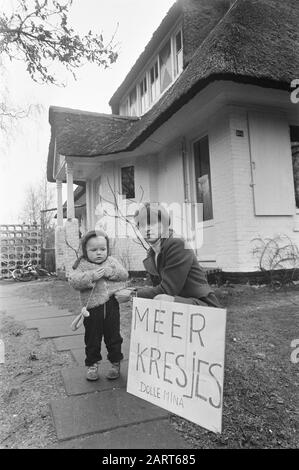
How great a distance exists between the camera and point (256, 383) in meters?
2.45

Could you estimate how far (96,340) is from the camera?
259cm

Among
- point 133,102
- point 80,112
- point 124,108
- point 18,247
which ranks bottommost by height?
point 18,247

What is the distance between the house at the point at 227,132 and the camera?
606cm

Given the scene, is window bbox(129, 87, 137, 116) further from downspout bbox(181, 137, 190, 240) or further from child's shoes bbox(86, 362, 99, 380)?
child's shoes bbox(86, 362, 99, 380)

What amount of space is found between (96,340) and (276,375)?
139 centimetres

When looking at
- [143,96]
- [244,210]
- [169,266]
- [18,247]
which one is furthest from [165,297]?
[18,247]

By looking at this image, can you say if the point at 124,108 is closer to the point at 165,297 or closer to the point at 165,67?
the point at 165,67

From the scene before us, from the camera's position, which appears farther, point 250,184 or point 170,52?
point 170,52

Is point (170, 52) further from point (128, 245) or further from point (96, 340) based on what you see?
point (96, 340)

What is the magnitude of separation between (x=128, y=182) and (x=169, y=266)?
8.77 metres

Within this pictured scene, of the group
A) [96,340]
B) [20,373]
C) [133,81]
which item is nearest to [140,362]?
[96,340]

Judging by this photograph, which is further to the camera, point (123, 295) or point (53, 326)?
point (53, 326)

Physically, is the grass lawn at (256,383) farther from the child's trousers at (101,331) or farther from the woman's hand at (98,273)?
the woman's hand at (98,273)

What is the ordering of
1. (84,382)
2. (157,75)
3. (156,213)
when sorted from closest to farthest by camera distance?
(156,213) → (84,382) → (157,75)
